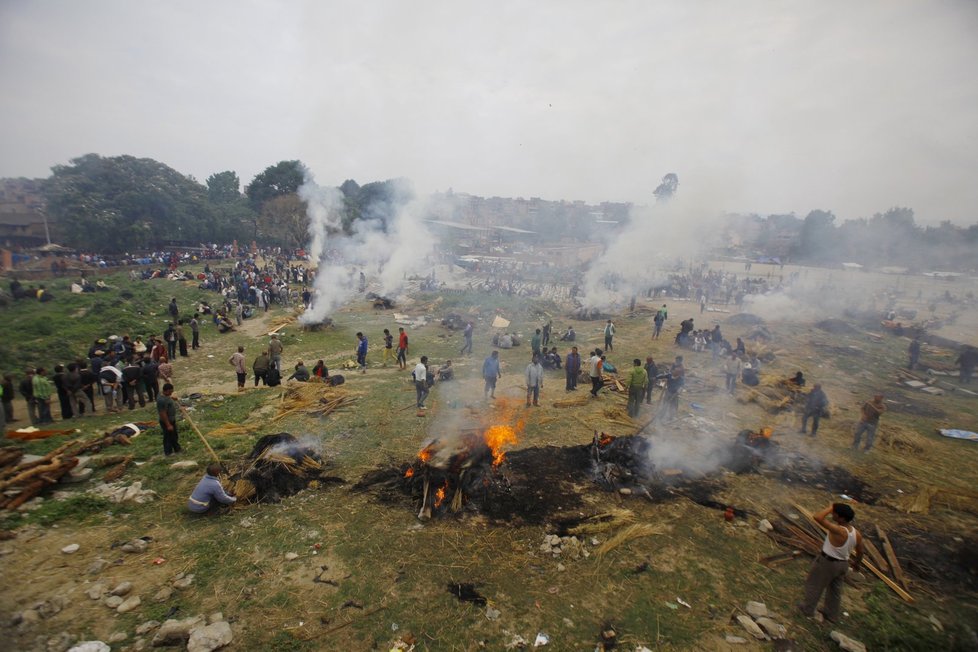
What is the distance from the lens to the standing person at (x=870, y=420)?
31.1ft

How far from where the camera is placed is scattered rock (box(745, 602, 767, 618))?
5.06 metres

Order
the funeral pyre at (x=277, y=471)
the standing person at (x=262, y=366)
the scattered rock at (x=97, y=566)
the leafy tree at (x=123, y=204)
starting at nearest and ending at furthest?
the scattered rock at (x=97, y=566) → the funeral pyre at (x=277, y=471) → the standing person at (x=262, y=366) → the leafy tree at (x=123, y=204)

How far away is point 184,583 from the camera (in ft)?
17.3

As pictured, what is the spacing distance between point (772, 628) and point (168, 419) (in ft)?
32.8

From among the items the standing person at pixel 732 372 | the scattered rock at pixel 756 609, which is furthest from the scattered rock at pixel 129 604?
the standing person at pixel 732 372

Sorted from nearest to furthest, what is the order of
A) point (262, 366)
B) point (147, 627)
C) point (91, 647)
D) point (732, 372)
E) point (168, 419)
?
point (91, 647), point (147, 627), point (168, 419), point (262, 366), point (732, 372)

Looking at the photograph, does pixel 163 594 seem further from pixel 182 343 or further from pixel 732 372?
pixel 732 372

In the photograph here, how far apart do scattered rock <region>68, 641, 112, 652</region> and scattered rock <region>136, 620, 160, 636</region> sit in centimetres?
26

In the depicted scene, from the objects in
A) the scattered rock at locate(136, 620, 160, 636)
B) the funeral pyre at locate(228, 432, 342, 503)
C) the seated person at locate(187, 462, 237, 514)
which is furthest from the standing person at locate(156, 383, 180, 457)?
the scattered rock at locate(136, 620, 160, 636)

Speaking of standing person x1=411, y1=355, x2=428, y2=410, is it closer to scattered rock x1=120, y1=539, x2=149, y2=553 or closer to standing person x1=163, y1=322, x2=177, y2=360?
scattered rock x1=120, y1=539, x2=149, y2=553

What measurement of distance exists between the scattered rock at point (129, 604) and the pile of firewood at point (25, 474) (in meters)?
3.16

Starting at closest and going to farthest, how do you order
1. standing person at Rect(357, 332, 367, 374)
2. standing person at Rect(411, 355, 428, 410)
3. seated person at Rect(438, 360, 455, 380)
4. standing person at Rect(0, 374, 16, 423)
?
standing person at Rect(0, 374, 16, 423) < standing person at Rect(411, 355, 428, 410) < seated person at Rect(438, 360, 455, 380) < standing person at Rect(357, 332, 367, 374)

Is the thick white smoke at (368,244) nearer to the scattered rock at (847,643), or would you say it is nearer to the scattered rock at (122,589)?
the scattered rock at (122,589)

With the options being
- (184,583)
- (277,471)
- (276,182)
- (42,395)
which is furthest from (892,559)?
(276,182)
